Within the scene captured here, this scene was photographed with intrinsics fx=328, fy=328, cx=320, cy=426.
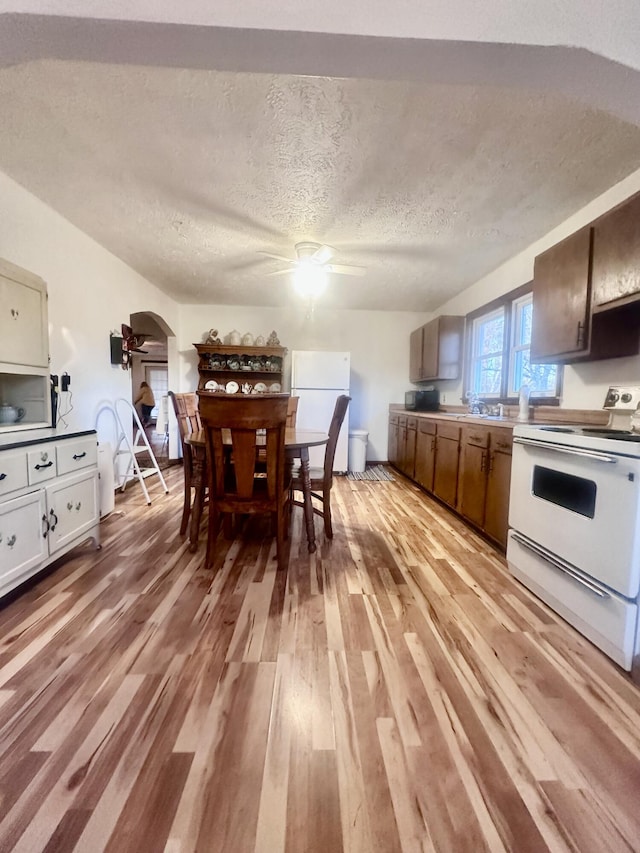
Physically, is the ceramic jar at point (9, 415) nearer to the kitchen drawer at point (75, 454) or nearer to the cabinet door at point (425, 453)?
the kitchen drawer at point (75, 454)

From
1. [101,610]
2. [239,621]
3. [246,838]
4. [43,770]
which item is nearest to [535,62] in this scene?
[246,838]

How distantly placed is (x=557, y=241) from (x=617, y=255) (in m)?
1.07

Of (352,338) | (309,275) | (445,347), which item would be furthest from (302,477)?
(352,338)

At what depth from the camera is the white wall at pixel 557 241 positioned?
1.97 m

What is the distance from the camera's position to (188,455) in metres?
2.37

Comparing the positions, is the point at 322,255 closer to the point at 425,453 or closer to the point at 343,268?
the point at 343,268

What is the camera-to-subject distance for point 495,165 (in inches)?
72.9

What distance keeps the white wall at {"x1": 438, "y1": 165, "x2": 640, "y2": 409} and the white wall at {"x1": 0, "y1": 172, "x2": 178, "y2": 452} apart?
383 centimetres

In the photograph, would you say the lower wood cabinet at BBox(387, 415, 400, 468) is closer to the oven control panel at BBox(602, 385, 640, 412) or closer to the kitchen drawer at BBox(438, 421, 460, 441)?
the kitchen drawer at BBox(438, 421, 460, 441)

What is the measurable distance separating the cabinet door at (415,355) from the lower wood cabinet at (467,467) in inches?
35.9

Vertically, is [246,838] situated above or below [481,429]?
below

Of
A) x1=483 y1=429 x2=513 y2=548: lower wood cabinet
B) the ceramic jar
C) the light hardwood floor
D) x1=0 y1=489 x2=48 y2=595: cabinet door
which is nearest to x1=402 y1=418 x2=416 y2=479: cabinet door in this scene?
x1=483 y1=429 x2=513 y2=548: lower wood cabinet

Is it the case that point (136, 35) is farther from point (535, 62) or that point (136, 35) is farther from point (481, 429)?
point (481, 429)

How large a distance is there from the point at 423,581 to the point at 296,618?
31.6 inches
